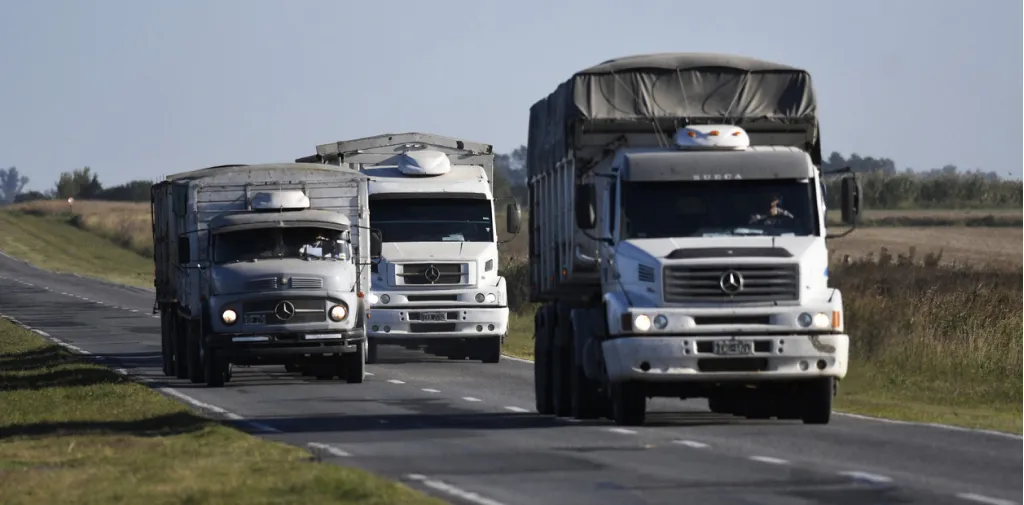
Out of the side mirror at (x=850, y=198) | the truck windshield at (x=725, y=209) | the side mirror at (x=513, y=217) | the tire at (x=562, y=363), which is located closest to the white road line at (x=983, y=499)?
the side mirror at (x=850, y=198)

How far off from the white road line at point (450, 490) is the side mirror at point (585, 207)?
4290mm

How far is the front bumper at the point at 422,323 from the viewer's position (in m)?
33.2

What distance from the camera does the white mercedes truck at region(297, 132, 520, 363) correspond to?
33031 millimetres

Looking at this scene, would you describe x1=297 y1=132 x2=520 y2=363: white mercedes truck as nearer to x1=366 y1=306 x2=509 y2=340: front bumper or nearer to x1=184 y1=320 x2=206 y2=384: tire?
x1=366 y1=306 x2=509 y2=340: front bumper

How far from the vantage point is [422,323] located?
33.3 m

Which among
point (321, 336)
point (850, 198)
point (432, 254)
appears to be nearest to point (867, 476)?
point (850, 198)

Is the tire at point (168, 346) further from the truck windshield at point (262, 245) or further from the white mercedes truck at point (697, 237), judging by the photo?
the white mercedes truck at point (697, 237)

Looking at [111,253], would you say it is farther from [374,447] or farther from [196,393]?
[374,447]

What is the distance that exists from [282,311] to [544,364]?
220 inches

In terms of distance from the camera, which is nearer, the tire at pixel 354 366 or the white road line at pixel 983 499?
the white road line at pixel 983 499

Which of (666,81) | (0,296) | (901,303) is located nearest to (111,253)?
(0,296)

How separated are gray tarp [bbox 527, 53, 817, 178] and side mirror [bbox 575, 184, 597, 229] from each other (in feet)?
3.38

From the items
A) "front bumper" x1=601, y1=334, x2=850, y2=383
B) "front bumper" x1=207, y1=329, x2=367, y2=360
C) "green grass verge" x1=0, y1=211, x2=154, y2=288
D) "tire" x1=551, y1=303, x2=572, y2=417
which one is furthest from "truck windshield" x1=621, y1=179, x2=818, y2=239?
"green grass verge" x1=0, y1=211, x2=154, y2=288

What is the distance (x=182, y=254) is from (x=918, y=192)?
2450 inches
